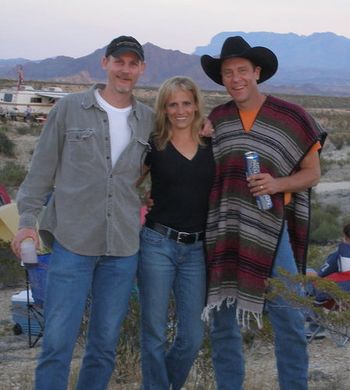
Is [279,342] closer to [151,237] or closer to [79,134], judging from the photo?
[151,237]

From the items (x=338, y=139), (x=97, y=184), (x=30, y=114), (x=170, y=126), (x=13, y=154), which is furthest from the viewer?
(x=30, y=114)

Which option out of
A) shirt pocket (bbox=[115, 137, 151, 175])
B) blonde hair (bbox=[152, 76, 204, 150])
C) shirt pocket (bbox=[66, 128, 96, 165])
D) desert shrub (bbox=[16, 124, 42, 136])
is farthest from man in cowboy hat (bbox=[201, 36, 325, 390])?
desert shrub (bbox=[16, 124, 42, 136])

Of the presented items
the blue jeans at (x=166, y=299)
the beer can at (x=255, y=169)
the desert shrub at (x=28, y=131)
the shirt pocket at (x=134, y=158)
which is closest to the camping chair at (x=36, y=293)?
the blue jeans at (x=166, y=299)

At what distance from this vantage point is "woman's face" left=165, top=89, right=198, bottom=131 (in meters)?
3.40

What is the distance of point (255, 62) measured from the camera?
350 centimetres

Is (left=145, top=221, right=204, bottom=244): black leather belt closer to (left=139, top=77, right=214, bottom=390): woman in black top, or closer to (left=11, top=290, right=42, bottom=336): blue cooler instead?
(left=139, top=77, right=214, bottom=390): woman in black top

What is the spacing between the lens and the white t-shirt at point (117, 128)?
3.29 metres

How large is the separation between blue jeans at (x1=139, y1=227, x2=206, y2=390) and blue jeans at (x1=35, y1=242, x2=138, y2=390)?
0.35ft

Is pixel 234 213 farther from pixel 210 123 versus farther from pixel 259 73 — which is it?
pixel 259 73

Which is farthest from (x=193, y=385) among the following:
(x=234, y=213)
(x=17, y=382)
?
(x=234, y=213)

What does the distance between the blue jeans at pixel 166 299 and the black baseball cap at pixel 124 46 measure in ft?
2.66

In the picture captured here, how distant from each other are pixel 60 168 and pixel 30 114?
36398 mm

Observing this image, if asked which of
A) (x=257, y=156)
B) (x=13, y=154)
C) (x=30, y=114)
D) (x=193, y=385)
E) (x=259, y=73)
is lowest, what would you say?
(x=193, y=385)

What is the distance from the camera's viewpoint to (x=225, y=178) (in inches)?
134
